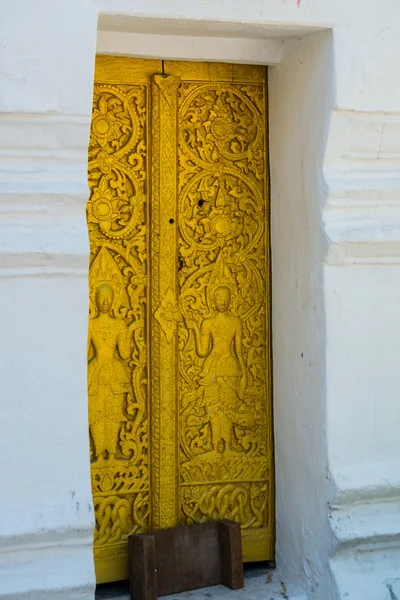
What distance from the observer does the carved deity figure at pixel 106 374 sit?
10.4 feet

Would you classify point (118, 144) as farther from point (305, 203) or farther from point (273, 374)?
point (273, 374)

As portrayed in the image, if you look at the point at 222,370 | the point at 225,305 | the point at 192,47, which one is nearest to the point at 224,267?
the point at 225,305

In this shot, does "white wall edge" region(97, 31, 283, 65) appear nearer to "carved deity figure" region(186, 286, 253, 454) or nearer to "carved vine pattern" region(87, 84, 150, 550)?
"carved vine pattern" region(87, 84, 150, 550)

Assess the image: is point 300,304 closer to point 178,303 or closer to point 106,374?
point 178,303

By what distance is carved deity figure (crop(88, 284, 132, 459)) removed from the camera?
3182mm

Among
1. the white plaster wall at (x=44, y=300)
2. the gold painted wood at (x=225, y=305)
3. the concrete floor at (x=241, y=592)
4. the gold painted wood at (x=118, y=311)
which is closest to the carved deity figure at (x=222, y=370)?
the gold painted wood at (x=225, y=305)

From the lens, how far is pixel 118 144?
3.20 m

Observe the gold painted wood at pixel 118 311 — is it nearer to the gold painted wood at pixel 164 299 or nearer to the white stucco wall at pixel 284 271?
the gold painted wood at pixel 164 299

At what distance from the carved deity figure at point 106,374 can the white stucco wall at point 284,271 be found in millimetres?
405

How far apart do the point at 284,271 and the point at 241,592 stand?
1.12m

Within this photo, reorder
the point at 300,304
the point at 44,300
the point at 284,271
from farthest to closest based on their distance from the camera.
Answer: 1. the point at 284,271
2. the point at 300,304
3. the point at 44,300

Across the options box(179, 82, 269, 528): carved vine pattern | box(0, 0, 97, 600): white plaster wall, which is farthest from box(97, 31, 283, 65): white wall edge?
box(0, 0, 97, 600): white plaster wall

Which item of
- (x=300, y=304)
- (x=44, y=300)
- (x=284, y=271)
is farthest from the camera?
(x=284, y=271)

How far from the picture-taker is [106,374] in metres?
3.20
